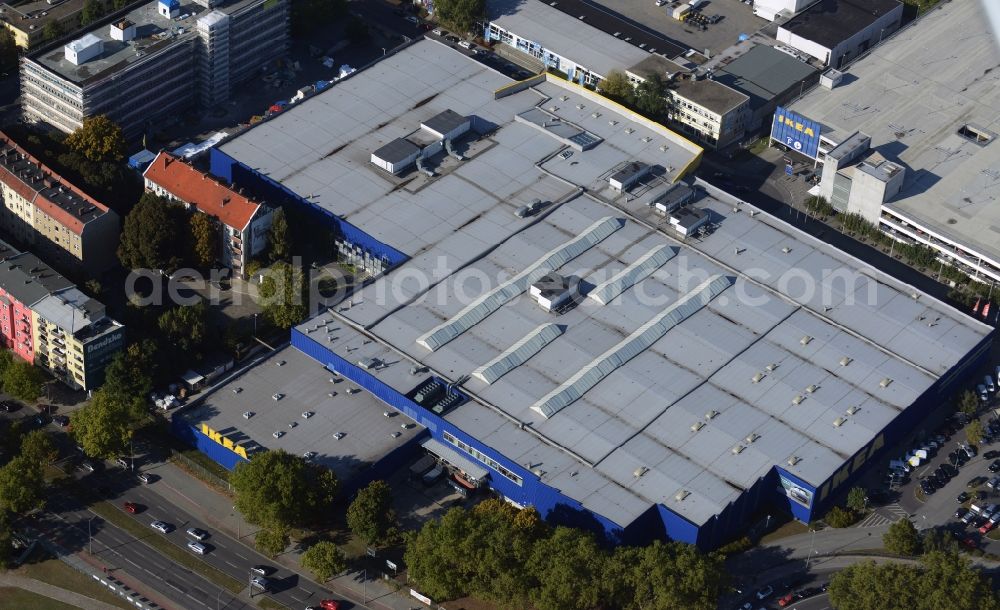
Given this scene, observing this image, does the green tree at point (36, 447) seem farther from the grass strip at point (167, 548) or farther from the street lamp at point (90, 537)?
the street lamp at point (90, 537)

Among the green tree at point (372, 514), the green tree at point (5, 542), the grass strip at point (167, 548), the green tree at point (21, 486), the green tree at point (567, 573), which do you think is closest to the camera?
the green tree at point (567, 573)

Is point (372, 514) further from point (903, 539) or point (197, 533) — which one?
point (903, 539)

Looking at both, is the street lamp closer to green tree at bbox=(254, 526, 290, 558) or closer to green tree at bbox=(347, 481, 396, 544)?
green tree at bbox=(254, 526, 290, 558)

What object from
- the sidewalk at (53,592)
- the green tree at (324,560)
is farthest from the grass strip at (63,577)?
the green tree at (324,560)

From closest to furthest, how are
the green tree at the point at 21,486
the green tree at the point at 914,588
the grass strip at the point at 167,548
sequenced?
the green tree at the point at 914,588 → the grass strip at the point at 167,548 → the green tree at the point at 21,486

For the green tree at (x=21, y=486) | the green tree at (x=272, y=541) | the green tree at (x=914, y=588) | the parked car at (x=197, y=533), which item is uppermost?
the green tree at (x=914, y=588)

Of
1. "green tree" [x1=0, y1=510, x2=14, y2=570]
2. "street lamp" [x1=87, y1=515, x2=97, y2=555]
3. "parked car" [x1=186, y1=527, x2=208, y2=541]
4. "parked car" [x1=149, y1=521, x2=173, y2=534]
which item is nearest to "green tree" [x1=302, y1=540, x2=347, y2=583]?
"parked car" [x1=186, y1=527, x2=208, y2=541]

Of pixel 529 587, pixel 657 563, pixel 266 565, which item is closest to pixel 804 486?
pixel 657 563
